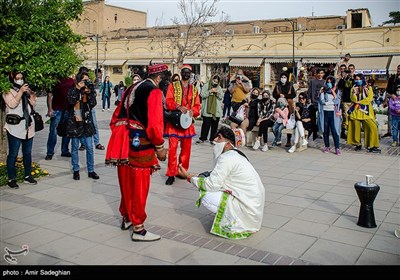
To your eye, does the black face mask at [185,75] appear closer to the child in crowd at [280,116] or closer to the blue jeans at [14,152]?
the blue jeans at [14,152]

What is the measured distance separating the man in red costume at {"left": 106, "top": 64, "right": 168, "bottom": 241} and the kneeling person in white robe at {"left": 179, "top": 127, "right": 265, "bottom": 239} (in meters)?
0.45

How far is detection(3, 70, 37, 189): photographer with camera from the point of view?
6934 millimetres

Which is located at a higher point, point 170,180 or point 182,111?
point 182,111

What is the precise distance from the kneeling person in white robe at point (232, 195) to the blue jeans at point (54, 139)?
5.35 meters

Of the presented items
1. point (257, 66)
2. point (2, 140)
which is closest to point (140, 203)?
point (2, 140)

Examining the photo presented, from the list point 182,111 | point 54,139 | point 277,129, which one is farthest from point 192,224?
point 277,129

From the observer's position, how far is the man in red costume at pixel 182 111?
25.1 feet

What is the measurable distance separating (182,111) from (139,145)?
2.57 metres

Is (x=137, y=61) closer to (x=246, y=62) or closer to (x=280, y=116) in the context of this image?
(x=246, y=62)

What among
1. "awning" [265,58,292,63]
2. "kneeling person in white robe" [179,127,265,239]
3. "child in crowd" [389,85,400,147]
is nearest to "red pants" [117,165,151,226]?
"kneeling person in white robe" [179,127,265,239]

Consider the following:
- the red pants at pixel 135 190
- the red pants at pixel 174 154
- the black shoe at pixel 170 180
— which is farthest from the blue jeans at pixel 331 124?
the red pants at pixel 135 190

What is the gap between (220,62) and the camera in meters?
38.7

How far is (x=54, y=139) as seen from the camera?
9.56m
